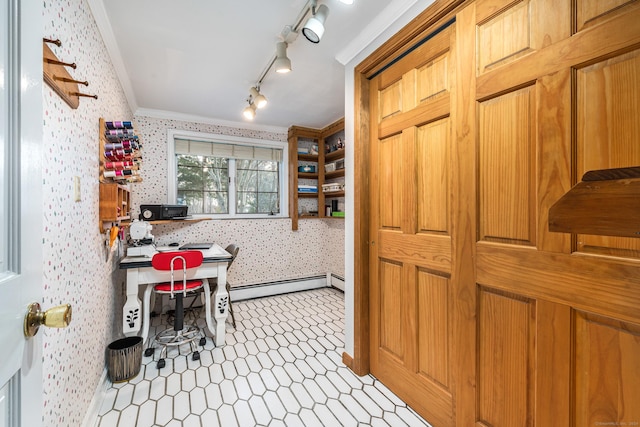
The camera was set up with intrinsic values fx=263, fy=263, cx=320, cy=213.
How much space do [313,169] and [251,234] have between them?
1.32m

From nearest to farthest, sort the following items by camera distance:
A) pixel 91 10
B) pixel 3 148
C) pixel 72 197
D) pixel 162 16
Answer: pixel 3 148 → pixel 72 197 → pixel 91 10 → pixel 162 16

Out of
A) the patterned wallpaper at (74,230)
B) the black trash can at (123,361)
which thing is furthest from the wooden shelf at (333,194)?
the black trash can at (123,361)

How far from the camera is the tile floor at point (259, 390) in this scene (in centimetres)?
154

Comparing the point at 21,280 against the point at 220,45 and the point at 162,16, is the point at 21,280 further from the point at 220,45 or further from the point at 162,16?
the point at 220,45

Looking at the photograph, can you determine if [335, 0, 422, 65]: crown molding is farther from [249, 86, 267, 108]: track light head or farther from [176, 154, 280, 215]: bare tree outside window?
[176, 154, 280, 215]: bare tree outside window

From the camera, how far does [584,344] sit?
94 centimetres

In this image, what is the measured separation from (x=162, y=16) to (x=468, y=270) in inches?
89.9

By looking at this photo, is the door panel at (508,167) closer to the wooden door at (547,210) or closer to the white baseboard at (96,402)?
the wooden door at (547,210)

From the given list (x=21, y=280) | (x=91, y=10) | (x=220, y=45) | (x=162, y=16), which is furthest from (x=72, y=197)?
(x=220, y=45)

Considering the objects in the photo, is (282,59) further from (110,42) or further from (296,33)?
(110,42)

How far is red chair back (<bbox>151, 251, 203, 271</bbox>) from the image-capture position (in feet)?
6.78

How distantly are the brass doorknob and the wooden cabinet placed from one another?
3.18 metres

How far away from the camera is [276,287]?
3.75 metres

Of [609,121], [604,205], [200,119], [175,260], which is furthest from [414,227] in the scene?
[200,119]
